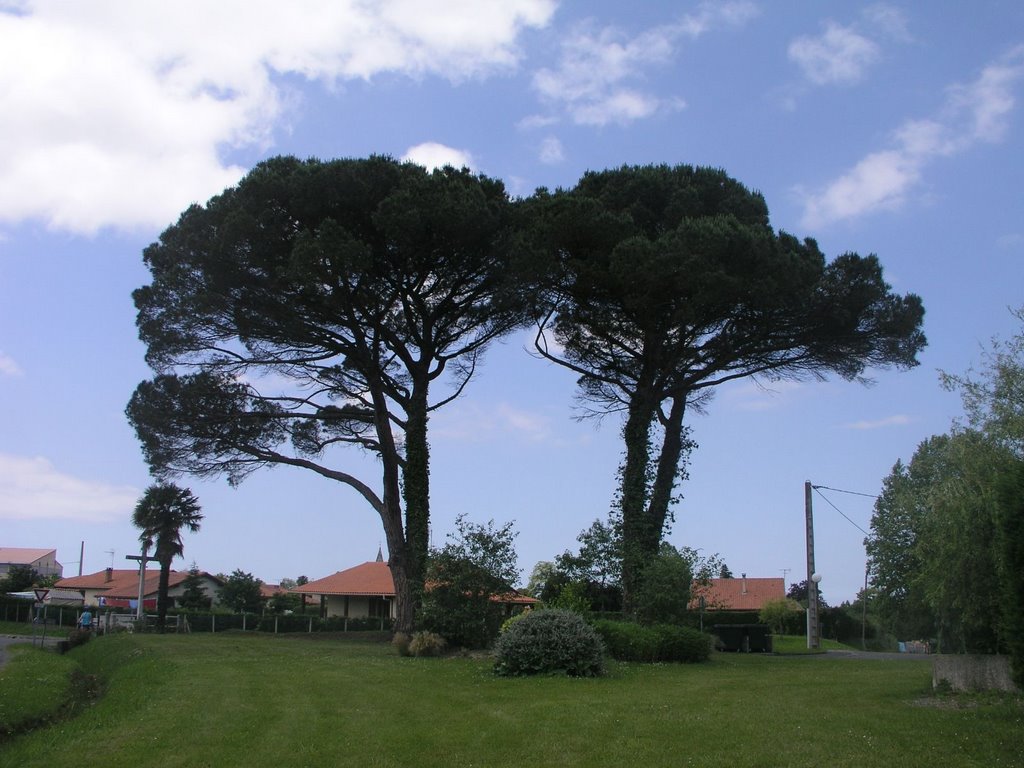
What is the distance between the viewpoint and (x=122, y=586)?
7219cm

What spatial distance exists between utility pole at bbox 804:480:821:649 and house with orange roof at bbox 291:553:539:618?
2487 cm

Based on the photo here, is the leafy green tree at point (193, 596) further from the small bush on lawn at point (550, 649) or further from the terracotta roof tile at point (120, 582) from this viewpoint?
the small bush on lawn at point (550, 649)

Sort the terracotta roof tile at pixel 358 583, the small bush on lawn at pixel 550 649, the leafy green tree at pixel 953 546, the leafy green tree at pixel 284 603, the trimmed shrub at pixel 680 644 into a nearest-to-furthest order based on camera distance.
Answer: the leafy green tree at pixel 953 546 → the small bush on lawn at pixel 550 649 → the trimmed shrub at pixel 680 644 → the terracotta roof tile at pixel 358 583 → the leafy green tree at pixel 284 603

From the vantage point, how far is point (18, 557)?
11231cm

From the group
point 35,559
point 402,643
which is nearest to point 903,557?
point 402,643

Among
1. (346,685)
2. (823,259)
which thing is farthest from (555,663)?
(823,259)

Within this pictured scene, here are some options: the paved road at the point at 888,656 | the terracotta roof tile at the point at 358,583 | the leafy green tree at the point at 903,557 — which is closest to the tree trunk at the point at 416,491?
the paved road at the point at 888,656

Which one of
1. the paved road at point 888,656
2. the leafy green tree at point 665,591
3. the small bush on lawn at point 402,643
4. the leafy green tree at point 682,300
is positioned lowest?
the paved road at point 888,656

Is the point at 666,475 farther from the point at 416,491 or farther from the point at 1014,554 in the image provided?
the point at 1014,554

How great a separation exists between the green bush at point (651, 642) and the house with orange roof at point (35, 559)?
107 metres

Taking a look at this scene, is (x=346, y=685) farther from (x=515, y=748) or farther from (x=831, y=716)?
(x=831, y=716)

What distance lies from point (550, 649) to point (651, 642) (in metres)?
4.26

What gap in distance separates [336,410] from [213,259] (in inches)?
236

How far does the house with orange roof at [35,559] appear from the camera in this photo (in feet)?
364
